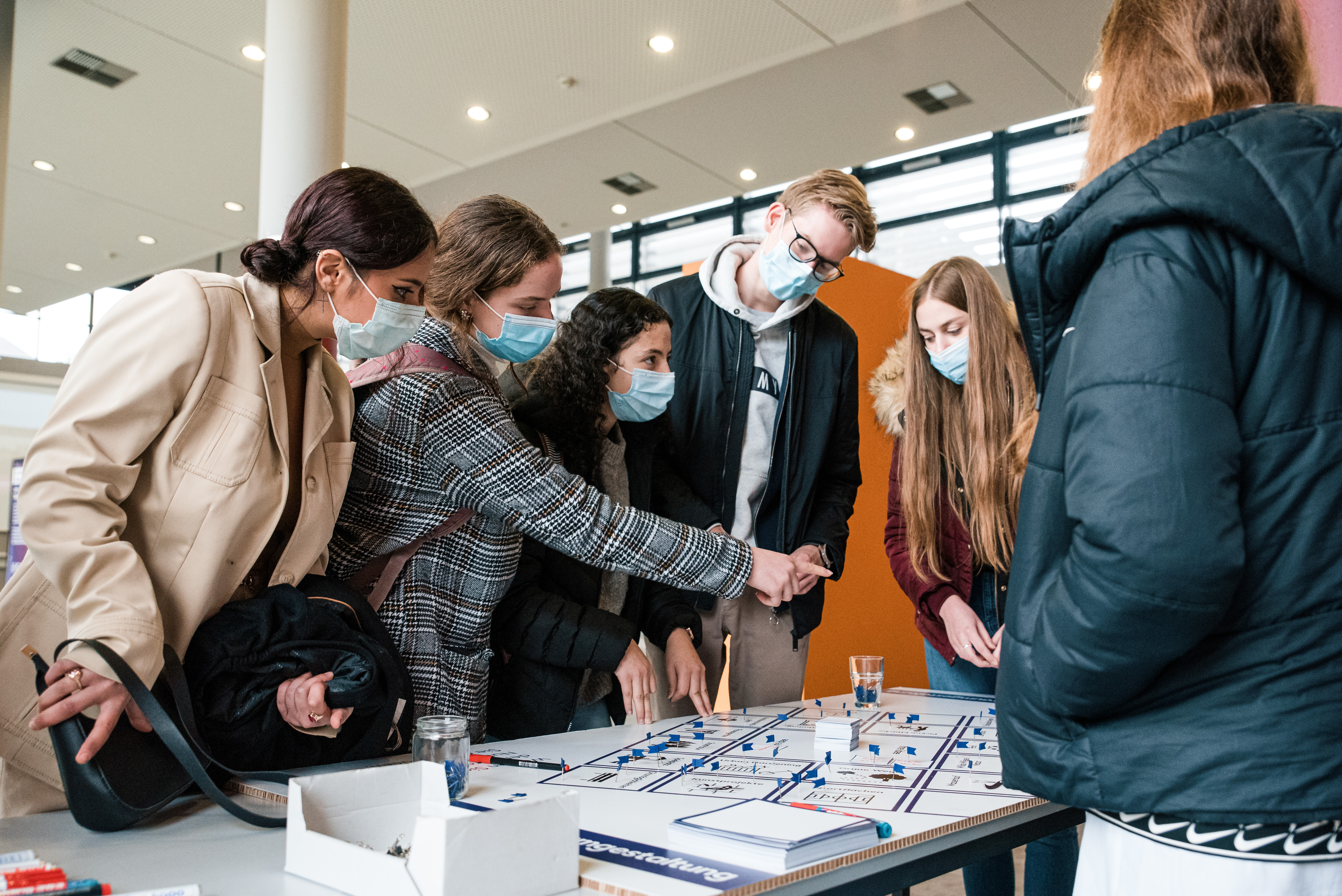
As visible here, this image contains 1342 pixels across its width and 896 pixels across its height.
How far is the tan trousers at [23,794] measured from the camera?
4.53 feet

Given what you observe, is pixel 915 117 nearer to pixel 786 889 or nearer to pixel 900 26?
pixel 900 26

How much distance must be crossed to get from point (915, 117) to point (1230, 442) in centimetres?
617

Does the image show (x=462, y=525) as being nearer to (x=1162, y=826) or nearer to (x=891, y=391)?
(x=1162, y=826)

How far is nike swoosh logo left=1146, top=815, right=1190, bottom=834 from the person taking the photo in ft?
3.18

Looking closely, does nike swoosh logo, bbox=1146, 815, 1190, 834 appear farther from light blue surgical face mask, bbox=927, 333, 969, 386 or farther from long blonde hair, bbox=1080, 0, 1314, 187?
light blue surgical face mask, bbox=927, 333, 969, 386

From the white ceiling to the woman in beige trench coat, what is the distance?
158 inches

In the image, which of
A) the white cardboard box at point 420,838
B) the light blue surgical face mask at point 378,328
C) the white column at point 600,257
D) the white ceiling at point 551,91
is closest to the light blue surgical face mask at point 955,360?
the light blue surgical face mask at point 378,328

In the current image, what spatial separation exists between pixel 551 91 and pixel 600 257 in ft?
14.7

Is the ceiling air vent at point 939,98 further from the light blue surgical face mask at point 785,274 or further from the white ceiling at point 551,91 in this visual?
the light blue surgical face mask at point 785,274

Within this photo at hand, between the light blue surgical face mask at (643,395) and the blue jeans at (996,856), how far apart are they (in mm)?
879

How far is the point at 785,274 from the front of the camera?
8.36ft

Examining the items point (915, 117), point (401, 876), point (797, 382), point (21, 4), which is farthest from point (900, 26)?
point (401, 876)

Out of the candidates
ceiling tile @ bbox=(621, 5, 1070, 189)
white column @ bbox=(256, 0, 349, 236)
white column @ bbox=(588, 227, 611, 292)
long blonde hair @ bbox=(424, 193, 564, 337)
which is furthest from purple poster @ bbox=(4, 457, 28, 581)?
white column @ bbox=(588, 227, 611, 292)

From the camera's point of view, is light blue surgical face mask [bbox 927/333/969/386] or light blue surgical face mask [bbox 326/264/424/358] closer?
light blue surgical face mask [bbox 326/264/424/358]
